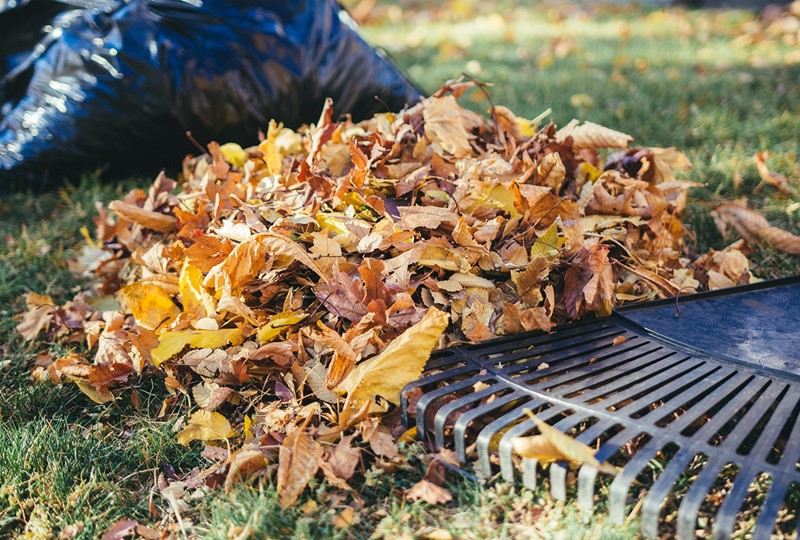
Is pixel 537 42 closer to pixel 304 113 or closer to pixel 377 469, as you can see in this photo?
pixel 304 113

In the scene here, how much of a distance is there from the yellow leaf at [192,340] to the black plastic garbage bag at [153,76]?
121 cm

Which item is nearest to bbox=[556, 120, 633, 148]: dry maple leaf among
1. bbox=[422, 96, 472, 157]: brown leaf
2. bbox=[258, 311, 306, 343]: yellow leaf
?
bbox=[422, 96, 472, 157]: brown leaf

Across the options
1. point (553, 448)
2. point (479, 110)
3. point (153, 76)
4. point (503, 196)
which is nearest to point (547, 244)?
point (503, 196)

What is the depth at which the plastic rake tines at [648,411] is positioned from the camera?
1203 mm

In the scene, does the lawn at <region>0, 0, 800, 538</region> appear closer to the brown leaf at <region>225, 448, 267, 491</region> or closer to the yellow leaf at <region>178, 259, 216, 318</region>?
the brown leaf at <region>225, 448, 267, 491</region>

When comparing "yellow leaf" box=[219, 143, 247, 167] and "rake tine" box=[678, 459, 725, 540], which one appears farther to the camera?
"yellow leaf" box=[219, 143, 247, 167]

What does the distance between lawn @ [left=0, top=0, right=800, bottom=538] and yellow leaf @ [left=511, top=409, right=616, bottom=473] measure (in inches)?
4.1

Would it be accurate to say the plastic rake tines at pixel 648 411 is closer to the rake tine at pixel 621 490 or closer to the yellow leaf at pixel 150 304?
the rake tine at pixel 621 490

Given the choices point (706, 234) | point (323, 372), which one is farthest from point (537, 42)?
point (323, 372)

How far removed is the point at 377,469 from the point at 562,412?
0.38 metres

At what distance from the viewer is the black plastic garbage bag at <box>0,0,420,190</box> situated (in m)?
2.54

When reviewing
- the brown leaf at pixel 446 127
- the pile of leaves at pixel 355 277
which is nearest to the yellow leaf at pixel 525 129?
the pile of leaves at pixel 355 277

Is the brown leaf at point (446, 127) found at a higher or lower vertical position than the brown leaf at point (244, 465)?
higher

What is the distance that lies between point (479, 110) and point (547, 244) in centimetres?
180
